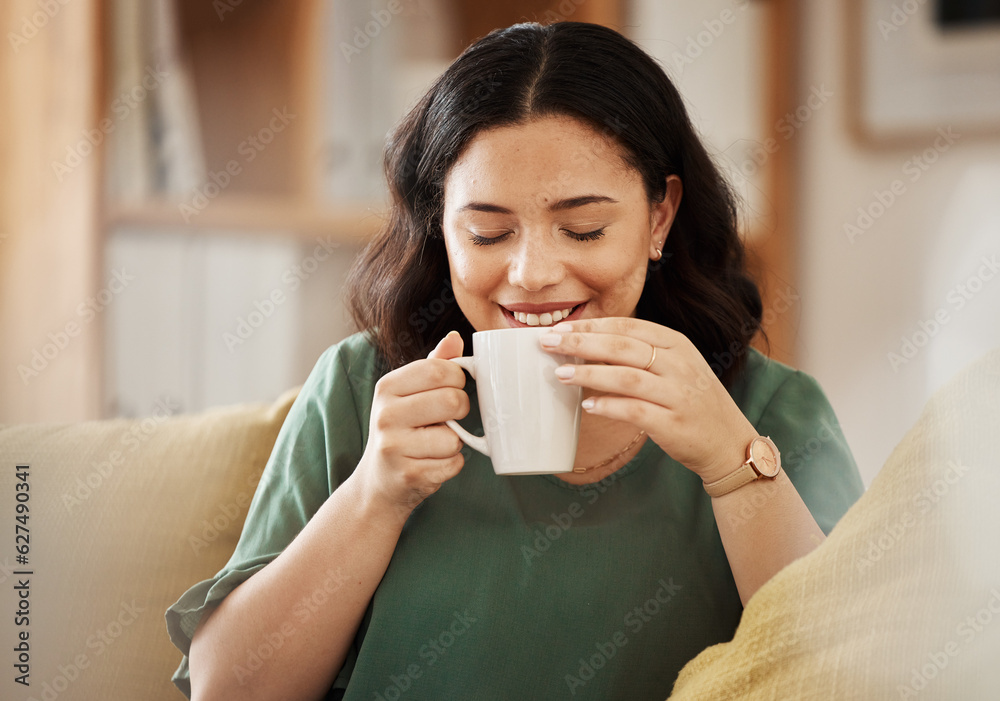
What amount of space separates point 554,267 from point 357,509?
0.31 metres

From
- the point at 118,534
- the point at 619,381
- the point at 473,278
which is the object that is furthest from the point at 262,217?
the point at 619,381

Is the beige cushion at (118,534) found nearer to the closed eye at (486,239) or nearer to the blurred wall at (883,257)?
the closed eye at (486,239)

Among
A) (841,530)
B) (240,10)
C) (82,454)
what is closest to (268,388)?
(240,10)

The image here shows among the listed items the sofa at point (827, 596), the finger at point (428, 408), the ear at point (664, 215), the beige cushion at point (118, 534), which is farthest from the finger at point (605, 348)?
the beige cushion at point (118, 534)

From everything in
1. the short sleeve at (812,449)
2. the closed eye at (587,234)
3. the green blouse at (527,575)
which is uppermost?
the closed eye at (587,234)

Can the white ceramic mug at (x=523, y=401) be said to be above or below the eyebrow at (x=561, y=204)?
below

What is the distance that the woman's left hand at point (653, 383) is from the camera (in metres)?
0.71

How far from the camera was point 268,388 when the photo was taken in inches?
82.3

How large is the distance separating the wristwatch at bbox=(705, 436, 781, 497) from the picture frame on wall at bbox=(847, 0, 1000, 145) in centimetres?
161

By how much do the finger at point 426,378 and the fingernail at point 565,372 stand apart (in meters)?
0.10

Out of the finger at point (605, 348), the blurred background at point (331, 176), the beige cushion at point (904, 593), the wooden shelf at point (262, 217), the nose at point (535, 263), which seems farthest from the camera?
the wooden shelf at point (262, 217)

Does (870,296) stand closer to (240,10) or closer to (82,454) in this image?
(240,10)

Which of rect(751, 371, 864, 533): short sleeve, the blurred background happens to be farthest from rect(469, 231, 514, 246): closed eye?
the blurred background

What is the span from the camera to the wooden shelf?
191 centimetres
